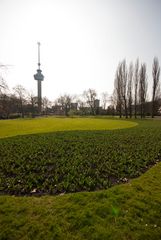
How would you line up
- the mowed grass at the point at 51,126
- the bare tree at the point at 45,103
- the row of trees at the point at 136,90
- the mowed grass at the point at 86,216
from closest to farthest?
the mowed grass at the point at 86,216 → the mowed grass at the point at 51,126 → the row of trees at the point at 136,90 → the bare tree at the point at 45,103

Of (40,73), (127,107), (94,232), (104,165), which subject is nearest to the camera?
(94,232)

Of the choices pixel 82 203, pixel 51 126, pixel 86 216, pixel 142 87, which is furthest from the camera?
pixel 142 87

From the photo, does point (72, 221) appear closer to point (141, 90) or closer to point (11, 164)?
point (11, 164)

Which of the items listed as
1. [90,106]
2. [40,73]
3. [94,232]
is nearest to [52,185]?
[94,232]

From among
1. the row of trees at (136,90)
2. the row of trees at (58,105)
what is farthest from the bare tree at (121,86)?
the row of trees at (58,105)

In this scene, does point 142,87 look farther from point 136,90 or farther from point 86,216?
point 86,216

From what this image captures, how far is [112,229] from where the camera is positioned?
3463mm

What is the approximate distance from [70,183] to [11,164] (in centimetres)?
404

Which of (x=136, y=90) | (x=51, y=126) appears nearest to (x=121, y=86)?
(x=136, y=90)

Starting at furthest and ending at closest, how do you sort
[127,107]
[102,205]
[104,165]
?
[127,107]
[104,165]
[102,205]

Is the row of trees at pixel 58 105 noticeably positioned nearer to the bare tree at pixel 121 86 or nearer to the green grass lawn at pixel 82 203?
the bare tree at pixel 121 86

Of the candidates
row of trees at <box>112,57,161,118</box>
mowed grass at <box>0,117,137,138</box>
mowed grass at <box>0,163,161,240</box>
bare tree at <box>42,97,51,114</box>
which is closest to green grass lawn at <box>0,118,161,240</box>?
mowed grass at <box>0,163,161,240</box>

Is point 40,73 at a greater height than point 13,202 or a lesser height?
greater

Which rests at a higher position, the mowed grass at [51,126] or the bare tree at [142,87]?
the bare tree at [142,87]
